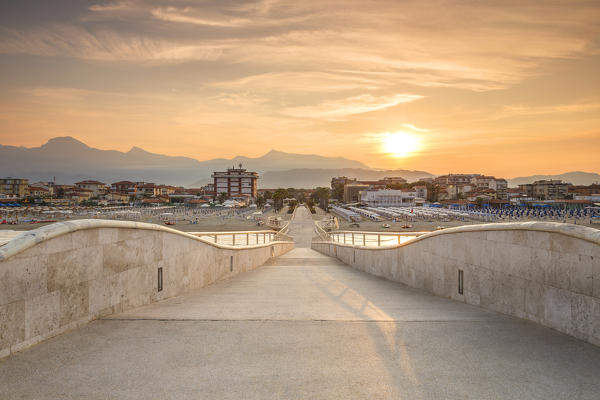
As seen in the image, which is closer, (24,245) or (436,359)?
(436,359)

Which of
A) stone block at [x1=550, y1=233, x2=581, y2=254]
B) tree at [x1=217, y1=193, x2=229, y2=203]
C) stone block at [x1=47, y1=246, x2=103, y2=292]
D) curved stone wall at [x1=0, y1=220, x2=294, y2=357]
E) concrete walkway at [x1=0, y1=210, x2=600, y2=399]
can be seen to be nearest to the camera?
concrete walkway at [x1=0, y1=210, x2=600, y2=399]

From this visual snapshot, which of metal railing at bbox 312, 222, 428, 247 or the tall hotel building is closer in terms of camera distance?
metal railing at bbox 312, 222, 428, 247

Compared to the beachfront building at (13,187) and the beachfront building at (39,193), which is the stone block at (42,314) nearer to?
the beachfront building at (13,187)

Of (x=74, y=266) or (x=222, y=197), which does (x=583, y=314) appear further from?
(x=222, y=197)

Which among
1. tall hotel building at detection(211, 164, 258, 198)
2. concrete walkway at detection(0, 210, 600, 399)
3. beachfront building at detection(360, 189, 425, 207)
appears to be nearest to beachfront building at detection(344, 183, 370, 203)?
beachfront building at detection(360, 189, 425, 207)

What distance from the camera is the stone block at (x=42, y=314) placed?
155 inches

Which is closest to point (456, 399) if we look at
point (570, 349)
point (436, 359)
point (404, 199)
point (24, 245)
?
point (436, 359)

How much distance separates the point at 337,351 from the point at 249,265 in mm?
9177

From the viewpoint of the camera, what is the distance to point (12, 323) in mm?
3750

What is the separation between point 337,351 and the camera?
12.4 feet

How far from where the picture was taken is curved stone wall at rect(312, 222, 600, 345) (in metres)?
4.05

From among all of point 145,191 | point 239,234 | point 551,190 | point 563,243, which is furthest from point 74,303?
point 145,191

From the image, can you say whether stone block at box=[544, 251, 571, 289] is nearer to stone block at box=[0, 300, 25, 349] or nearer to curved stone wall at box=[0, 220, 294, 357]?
curved stone wall at box=[0, 220, 294, 357]

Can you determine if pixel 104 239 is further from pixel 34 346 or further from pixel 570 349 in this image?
pixel 570 349
